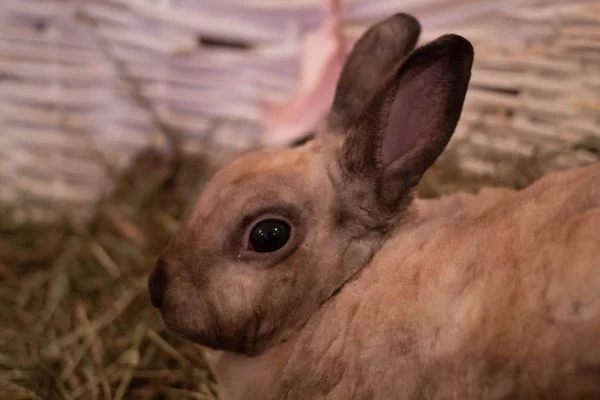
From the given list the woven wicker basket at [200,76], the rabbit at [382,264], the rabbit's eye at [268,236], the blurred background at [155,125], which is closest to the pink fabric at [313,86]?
the blurred background at [155,125]

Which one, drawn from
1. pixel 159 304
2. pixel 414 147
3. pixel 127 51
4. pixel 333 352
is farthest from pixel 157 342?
pixel 127 51

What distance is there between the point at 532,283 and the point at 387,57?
3.12 ft

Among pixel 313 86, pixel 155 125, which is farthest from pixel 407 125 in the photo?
pixel 155 125

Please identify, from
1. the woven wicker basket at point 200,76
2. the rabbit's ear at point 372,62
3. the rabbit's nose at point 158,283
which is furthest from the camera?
the woven wicker basket at point 200,76

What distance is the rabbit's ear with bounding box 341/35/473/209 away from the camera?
1572mm

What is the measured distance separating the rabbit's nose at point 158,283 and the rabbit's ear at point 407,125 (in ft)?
1.83

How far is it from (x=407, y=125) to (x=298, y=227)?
0.39 m

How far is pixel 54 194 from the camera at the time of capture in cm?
306

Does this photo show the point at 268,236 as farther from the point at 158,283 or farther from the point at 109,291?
the point at 109,291

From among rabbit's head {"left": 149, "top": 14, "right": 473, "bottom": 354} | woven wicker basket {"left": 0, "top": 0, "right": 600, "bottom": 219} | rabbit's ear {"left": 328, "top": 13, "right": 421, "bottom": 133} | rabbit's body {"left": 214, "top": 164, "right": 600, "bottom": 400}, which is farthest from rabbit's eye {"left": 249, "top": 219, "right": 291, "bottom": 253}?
woven wicker basket {"left": 0, "top": 0, "right": 600, "bottom": 219}

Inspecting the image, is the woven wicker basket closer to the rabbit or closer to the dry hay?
the dry hay

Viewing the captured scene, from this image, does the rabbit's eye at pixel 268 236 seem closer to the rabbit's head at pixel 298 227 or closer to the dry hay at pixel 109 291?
the rabbit's head at pixel 298 227

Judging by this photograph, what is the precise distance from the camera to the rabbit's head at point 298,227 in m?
1.65

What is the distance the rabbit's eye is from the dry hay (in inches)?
26.0
